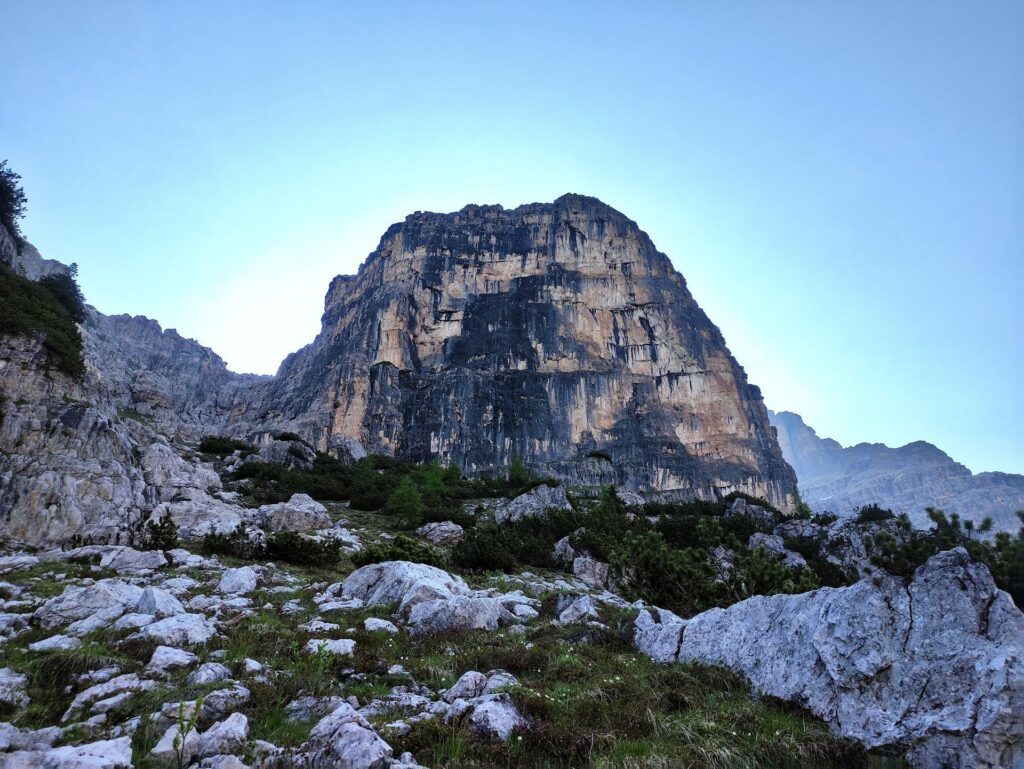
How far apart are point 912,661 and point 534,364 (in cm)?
10124

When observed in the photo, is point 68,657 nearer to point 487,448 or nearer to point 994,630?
point 994,630

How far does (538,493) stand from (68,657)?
32090 mm

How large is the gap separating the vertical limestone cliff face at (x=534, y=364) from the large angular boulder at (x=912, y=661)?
261 ft

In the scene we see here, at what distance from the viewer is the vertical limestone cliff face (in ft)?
311

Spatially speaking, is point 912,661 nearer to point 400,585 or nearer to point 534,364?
point 400,585

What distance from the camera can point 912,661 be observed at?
5762mm

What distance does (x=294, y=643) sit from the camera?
709 centimetres

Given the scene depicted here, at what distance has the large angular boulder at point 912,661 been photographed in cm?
492

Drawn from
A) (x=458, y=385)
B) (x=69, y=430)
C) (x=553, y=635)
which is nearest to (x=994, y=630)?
(x=553, y=635)

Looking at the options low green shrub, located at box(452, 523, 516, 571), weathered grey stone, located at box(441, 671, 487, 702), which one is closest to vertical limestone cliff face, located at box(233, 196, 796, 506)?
low green shrub, located at box(452, 523, 516, 571)

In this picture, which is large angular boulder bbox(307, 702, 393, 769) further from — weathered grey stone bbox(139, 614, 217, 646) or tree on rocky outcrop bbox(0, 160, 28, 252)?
tree on rocky outcrop bbox(0, 160, 28, 252)

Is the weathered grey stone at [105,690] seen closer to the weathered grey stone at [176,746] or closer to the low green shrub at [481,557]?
the weathered grey stone at [176,746]

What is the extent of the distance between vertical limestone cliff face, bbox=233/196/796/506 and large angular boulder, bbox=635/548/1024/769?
79441mm

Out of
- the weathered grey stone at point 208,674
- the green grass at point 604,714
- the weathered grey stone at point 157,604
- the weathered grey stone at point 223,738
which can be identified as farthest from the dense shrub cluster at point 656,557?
the weathered grey stone at point 223,738
